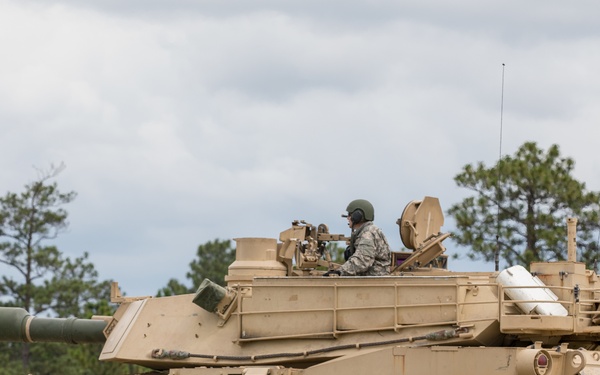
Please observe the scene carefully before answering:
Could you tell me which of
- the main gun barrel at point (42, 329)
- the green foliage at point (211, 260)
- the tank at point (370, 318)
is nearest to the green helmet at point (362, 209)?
the tank at point (370, 318)

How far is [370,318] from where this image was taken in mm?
18109

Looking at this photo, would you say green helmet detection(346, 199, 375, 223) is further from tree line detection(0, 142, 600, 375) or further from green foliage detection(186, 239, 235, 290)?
green foliage detection(186, 239, 235, 290)

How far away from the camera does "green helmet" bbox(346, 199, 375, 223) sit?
64.7 feet

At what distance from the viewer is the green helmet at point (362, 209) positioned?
19719 millimetres

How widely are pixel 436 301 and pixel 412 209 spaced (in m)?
3.18

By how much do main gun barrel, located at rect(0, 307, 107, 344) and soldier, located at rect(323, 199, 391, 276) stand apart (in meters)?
4.66

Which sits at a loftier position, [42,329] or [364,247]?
[364,247]

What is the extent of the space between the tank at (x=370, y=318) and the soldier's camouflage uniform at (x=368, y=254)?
1.37ft

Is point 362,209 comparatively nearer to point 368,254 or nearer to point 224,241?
point 368,254

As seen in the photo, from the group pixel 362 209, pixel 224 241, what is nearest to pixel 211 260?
pixel 224 241

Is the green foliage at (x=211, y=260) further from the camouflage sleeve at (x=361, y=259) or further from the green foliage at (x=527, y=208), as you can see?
the camouflage sleeve at (x=361, y=259)

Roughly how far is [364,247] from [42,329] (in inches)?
237

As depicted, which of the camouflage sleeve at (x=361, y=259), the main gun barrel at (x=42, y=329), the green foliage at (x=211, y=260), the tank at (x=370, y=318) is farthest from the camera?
the green foliage at (x=211, y=260)

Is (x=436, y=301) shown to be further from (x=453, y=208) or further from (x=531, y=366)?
(x=453, y=208)
